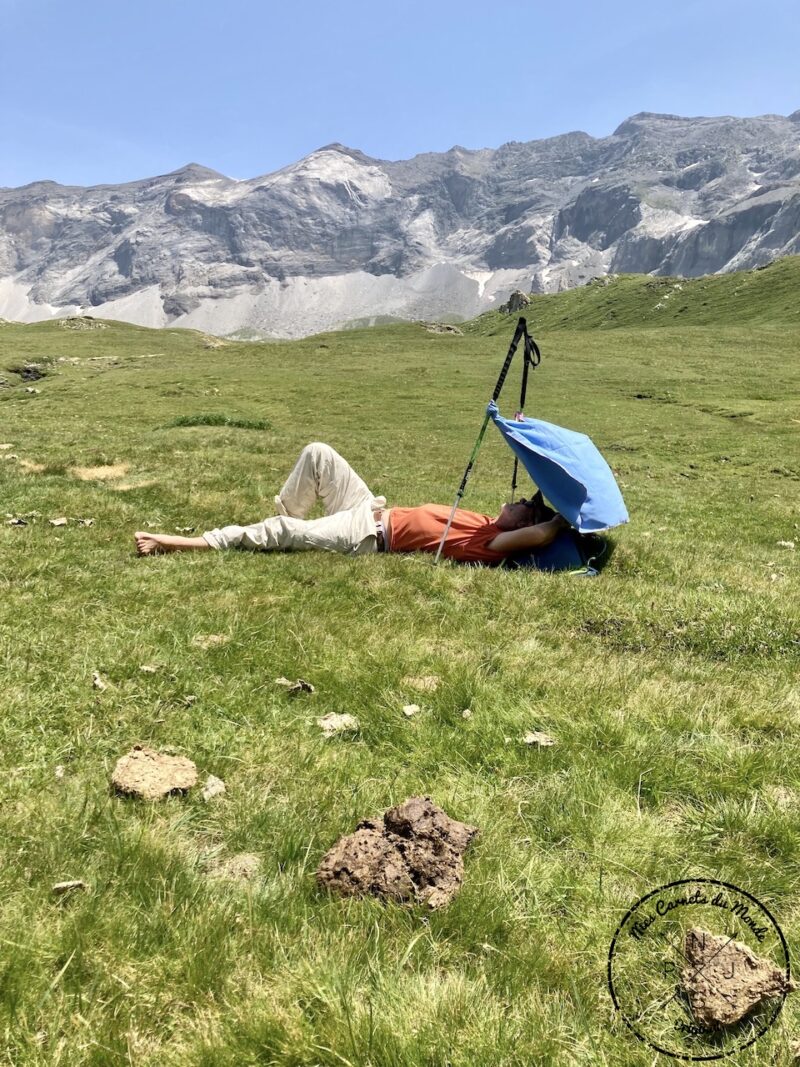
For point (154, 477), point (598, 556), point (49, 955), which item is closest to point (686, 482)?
point (598, 556)

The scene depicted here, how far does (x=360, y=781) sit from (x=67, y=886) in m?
1.77

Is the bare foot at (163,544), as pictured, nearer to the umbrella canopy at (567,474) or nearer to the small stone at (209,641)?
the small stone at (209,641)

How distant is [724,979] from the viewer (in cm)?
265

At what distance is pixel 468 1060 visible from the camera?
2.29 meters

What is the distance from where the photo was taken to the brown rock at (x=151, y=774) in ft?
12.7

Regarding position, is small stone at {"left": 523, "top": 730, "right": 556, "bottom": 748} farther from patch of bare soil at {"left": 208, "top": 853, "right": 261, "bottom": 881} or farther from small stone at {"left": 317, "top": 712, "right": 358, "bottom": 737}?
patch of bare soil at {"left": 208, "top": 853, "right": 261, "bottom": 881}

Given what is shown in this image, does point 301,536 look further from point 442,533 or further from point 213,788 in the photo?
point 213,788

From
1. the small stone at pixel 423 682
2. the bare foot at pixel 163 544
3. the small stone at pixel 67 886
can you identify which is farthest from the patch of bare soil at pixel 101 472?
the small stone at pixel 67 886

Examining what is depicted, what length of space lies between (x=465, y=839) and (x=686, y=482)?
2596 centimetres

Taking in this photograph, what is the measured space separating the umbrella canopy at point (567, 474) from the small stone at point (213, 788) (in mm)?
6578

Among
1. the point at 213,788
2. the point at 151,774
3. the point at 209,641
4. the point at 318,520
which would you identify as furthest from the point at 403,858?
the point at 318,520

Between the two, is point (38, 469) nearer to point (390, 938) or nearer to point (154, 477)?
point (154, 477)

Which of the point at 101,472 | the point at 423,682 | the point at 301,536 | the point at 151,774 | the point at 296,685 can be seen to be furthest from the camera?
the point at 101,472

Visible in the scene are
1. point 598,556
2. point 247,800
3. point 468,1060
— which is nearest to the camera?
point 468,1060
